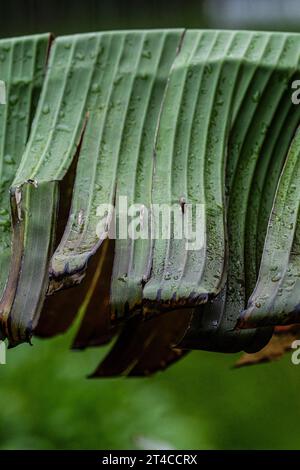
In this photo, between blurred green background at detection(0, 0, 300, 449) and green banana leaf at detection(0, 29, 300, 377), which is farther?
blurred green background at detection(0, 0, 300, 449)

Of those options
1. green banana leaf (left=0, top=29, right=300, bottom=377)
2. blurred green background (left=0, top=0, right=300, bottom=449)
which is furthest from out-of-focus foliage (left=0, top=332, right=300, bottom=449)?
green banana leaf (left=0, top=29, right=300, bottom=377)

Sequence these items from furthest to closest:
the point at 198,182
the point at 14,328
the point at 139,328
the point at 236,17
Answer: the point at 236,17 < the point at 139,328 < the point at 198,182 < the point at 14,328

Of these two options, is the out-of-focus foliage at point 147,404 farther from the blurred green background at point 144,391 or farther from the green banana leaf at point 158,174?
the green banana leaf at point 158,174

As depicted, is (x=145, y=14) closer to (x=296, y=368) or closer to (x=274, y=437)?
(x=296, y=368)

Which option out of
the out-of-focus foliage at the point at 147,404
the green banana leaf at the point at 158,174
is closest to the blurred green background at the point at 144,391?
the out-of-focus foliage at the point at 147,404

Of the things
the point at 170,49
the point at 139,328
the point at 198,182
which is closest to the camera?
the point at 198,182

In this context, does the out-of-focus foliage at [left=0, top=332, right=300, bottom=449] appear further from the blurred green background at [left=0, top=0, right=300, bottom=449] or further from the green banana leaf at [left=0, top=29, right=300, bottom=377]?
the green banana leaf at [left=0, top=29, right=300, bottom=377]

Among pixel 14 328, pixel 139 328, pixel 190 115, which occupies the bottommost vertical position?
pixel 139 328

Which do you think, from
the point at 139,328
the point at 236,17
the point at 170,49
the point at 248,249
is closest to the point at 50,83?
the point at 170,49

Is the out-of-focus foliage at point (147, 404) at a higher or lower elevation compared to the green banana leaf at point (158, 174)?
lower
